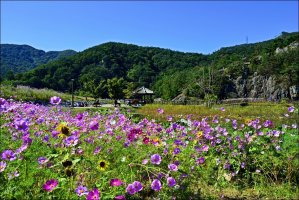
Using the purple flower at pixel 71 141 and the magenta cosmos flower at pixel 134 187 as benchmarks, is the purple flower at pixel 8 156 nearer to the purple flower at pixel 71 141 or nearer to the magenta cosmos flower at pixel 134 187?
the purple flower at pixel 71 141

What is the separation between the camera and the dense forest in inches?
2606

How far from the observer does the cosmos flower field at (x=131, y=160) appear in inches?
80.3

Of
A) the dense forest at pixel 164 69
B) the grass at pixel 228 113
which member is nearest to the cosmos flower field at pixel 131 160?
the grass at pixel 228 113

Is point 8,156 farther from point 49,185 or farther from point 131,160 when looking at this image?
point 131,160

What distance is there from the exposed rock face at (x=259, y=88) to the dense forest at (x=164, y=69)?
1110 millimetres

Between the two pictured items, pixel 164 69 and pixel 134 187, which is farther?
pixel 164 69

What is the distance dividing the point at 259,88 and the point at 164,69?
5475 cm

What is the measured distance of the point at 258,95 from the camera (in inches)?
2665

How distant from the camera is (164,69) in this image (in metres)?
120

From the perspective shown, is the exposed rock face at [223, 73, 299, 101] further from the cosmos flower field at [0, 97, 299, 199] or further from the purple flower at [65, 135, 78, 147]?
the purple flower at [65, 135, 78, 147]

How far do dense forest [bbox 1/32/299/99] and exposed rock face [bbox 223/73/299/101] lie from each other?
1110mm

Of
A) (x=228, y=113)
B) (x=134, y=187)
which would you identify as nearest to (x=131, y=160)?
(x=134, y=187)

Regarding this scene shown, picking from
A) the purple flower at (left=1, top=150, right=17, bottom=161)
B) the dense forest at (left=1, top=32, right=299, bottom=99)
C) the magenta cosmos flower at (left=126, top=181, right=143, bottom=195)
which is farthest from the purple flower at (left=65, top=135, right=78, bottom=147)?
the dense forest at (left=1, top=32, right=299, bottom=99)

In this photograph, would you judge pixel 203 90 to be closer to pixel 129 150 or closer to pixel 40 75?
pixel 40 75
